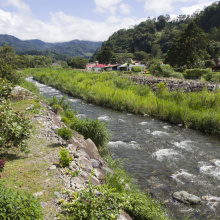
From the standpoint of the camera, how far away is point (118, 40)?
491 feet

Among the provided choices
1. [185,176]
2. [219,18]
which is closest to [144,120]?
[185,176]

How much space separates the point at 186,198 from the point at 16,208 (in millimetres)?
5241

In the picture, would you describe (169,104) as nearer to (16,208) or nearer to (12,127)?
(12,127)

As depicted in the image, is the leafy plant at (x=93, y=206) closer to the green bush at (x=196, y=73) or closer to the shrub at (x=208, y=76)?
the shrub at (x=208, y=76)

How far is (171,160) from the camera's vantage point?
29.9 ft

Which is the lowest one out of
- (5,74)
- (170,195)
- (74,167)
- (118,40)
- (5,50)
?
(170,195)

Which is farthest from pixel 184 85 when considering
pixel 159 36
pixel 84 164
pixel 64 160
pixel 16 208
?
pixel 159 36

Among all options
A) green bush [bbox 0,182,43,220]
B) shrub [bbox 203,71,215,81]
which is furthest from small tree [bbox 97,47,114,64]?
green bush [bbox 0,182,43,220]

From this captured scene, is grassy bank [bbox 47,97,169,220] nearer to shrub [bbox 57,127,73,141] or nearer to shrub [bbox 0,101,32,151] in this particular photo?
shrub [bbox 0,101,32,151]

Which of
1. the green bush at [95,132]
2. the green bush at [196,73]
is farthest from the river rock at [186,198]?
the green bush at [196,73]

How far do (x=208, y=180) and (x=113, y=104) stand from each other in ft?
41.7

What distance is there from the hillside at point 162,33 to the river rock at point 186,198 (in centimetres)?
9235

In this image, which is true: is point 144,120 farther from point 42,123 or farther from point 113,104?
point 42,123

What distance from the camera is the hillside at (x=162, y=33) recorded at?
104500 millimetres
